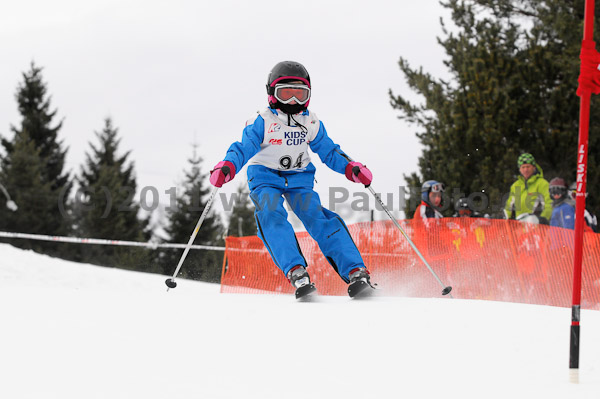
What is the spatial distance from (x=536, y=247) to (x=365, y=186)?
270 centimetres

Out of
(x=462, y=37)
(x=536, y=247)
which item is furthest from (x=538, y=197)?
(x=462, y=37)

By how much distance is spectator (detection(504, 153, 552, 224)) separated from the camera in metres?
8.37

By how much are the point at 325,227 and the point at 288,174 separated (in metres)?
0.56

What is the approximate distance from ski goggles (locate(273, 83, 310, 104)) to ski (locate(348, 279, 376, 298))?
5.20ft

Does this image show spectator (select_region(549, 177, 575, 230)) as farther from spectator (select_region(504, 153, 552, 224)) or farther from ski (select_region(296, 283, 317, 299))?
ski (select_region(296, 283, 317, 299))

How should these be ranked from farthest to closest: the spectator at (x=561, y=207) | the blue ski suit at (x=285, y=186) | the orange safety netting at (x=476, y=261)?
Answer: the spectator at (x=561, y=207) < the orange safety netting at (x=476, y=261) < the blue ski suit at (x=285, y=186)

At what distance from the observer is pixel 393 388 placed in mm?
2779

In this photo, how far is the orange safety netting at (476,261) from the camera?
695 centimetres

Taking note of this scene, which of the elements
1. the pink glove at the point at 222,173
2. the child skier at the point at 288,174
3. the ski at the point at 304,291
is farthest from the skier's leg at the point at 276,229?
the pink glove at the point at 222,173

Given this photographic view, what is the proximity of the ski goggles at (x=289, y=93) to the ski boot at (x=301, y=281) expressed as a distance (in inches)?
54.4

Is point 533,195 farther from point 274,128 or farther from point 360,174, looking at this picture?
point 274,128

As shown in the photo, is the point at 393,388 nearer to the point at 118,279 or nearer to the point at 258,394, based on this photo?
the point at 258,394

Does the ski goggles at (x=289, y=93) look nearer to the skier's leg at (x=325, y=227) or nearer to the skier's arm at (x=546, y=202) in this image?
the skier's leg at (x=325, y=227)

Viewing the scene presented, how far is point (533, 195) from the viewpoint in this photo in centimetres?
842
